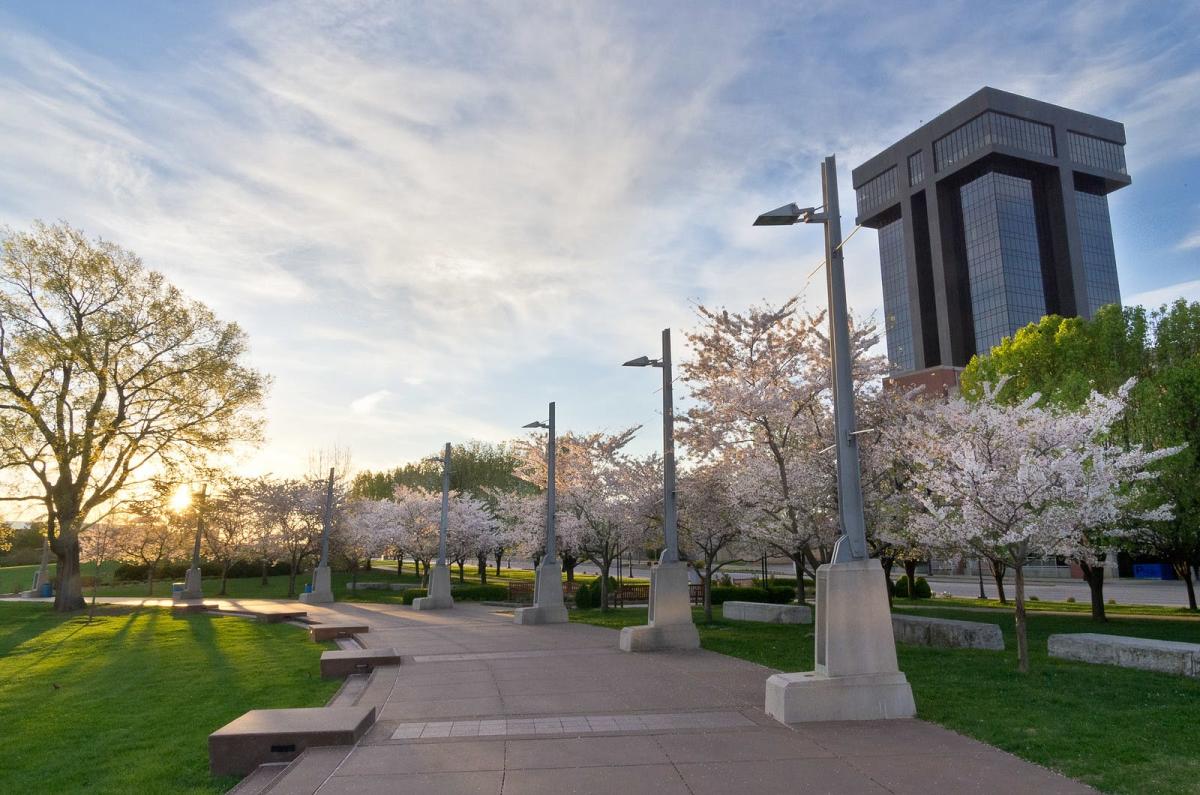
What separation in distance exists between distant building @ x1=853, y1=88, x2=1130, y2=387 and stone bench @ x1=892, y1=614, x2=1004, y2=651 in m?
101

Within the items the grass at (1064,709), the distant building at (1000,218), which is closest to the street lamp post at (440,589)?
the grass at (1064,709)

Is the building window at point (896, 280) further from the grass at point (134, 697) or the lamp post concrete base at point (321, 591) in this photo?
the grass at point (134, 697)

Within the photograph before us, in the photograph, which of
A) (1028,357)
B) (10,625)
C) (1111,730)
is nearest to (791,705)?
(1111,730)

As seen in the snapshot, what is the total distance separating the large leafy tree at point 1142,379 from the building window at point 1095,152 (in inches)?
3970

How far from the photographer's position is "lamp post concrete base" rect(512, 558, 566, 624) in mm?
23109

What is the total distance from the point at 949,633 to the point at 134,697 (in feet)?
46.4

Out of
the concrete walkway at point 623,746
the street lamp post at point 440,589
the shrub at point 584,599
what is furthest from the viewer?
the shrub at point 584,599

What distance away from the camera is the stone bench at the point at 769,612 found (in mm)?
21609

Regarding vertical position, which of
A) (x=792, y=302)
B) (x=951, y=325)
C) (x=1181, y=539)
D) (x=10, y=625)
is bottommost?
(x=10, y=625)

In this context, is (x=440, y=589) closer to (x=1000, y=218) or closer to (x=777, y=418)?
(x=777, y=418)

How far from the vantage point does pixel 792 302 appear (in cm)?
2053

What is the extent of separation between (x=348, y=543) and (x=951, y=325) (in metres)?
91.3

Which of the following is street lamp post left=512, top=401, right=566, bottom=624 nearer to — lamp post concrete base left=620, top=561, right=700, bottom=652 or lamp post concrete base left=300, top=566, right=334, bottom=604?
lamp post concrete base left=620, top=561, right=700, bottom=652

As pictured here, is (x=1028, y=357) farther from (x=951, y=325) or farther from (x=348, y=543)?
(x=951, y=325)
